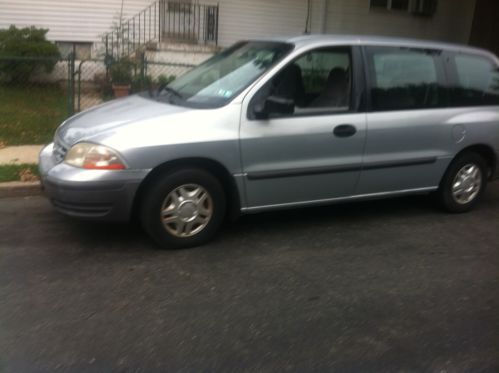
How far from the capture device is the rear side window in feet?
19.6

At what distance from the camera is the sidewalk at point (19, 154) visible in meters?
7.32

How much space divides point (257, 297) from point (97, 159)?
158 centimetres

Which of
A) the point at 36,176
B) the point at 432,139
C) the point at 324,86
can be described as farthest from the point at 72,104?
the point at 432,139

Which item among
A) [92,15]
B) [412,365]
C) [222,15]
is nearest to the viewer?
[412,365]

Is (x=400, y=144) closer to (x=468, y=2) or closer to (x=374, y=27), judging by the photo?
(x=374, y=27)

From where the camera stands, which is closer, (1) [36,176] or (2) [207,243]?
(2) [207,243]

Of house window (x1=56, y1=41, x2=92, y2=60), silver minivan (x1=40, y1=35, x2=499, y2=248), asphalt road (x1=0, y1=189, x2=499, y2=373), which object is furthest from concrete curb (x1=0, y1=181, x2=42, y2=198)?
house window (x1=56, y1=41, x2=92, y2=60)

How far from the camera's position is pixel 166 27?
45.2ft

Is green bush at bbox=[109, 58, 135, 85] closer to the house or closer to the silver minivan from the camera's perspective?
the house

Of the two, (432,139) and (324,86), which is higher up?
(324,86)

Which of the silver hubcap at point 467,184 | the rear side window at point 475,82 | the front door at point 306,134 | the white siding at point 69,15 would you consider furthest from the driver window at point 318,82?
the white siding at point 69,15

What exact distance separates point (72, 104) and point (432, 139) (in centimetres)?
551

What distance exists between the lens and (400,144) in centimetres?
558

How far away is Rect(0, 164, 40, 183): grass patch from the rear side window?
4488 mm
